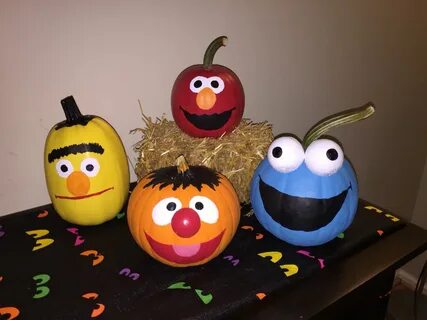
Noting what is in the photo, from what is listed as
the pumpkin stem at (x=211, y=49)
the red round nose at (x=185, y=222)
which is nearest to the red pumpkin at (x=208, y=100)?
the pumpkin stem at (x=211, y=49)

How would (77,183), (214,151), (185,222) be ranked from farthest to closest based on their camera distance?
(214,151) → (77,183) → (185,222)

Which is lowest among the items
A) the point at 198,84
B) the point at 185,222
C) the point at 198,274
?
the point at 198,274

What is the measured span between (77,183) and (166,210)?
199 mm

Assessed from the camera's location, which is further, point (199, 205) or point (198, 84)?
point (198, 84)

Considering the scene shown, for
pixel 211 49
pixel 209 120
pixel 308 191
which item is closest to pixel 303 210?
pixel 308 191

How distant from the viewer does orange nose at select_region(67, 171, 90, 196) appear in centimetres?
72

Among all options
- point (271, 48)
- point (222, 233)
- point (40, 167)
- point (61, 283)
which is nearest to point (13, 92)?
point (40, 167)

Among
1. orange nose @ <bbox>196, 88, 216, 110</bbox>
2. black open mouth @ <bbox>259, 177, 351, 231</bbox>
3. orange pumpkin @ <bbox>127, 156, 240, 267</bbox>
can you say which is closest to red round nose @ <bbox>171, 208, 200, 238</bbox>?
orange pumpkin @ <bbox>127, 156, 240, 267</bbox>

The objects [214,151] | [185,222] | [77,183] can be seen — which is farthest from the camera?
[214,151]

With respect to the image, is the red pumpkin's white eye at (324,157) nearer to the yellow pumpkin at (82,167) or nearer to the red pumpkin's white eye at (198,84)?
the red pumpkin's white eye at (198,84)

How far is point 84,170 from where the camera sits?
2.39ft

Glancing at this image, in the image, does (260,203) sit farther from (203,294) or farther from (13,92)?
(13,92)

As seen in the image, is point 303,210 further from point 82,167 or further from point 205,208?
point 82,167

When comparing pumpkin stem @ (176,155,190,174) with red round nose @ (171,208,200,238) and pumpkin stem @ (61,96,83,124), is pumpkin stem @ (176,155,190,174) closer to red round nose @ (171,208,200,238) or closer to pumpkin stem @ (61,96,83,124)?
red round nose @ (171,208,200,238)
